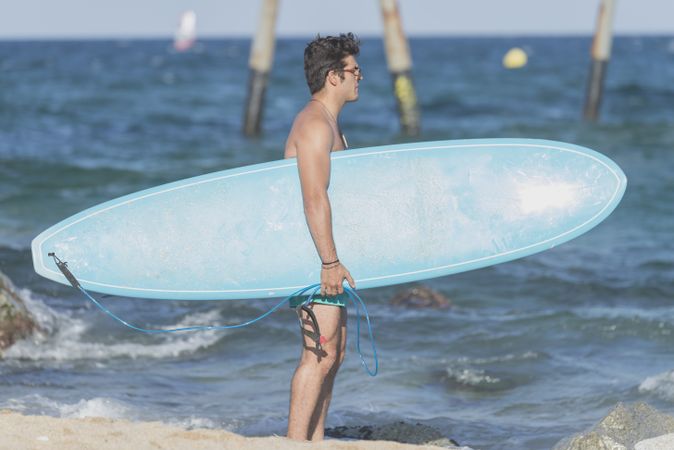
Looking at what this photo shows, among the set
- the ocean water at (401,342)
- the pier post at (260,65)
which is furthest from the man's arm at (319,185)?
the pier post at (260,65)

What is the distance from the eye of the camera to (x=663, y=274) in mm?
8883

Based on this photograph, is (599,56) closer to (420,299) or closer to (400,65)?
(400,65)

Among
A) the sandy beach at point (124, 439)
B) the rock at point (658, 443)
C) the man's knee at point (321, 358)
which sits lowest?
the sandy beach at point (124, 439)

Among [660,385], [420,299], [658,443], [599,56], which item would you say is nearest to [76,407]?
[658,443]

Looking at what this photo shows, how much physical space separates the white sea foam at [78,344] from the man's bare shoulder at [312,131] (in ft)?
9.56

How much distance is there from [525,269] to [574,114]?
14894mm

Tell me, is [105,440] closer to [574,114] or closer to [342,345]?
[342,345]

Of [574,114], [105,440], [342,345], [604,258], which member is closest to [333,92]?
[342,345]

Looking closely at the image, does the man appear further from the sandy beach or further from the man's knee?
the sandy beach

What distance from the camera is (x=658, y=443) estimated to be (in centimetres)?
383

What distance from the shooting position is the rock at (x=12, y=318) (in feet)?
20.2

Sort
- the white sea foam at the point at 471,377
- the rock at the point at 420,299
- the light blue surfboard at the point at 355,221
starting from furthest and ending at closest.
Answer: the rock at the point at 420,299 < the white sea foam at the point at 471,377 < the light blue surfboard at the point at 355,221

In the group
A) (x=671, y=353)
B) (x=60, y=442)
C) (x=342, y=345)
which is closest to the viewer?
(x=60, y=442)

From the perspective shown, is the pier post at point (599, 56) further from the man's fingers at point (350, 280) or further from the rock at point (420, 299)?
the man's fingers at point (350, 280)
